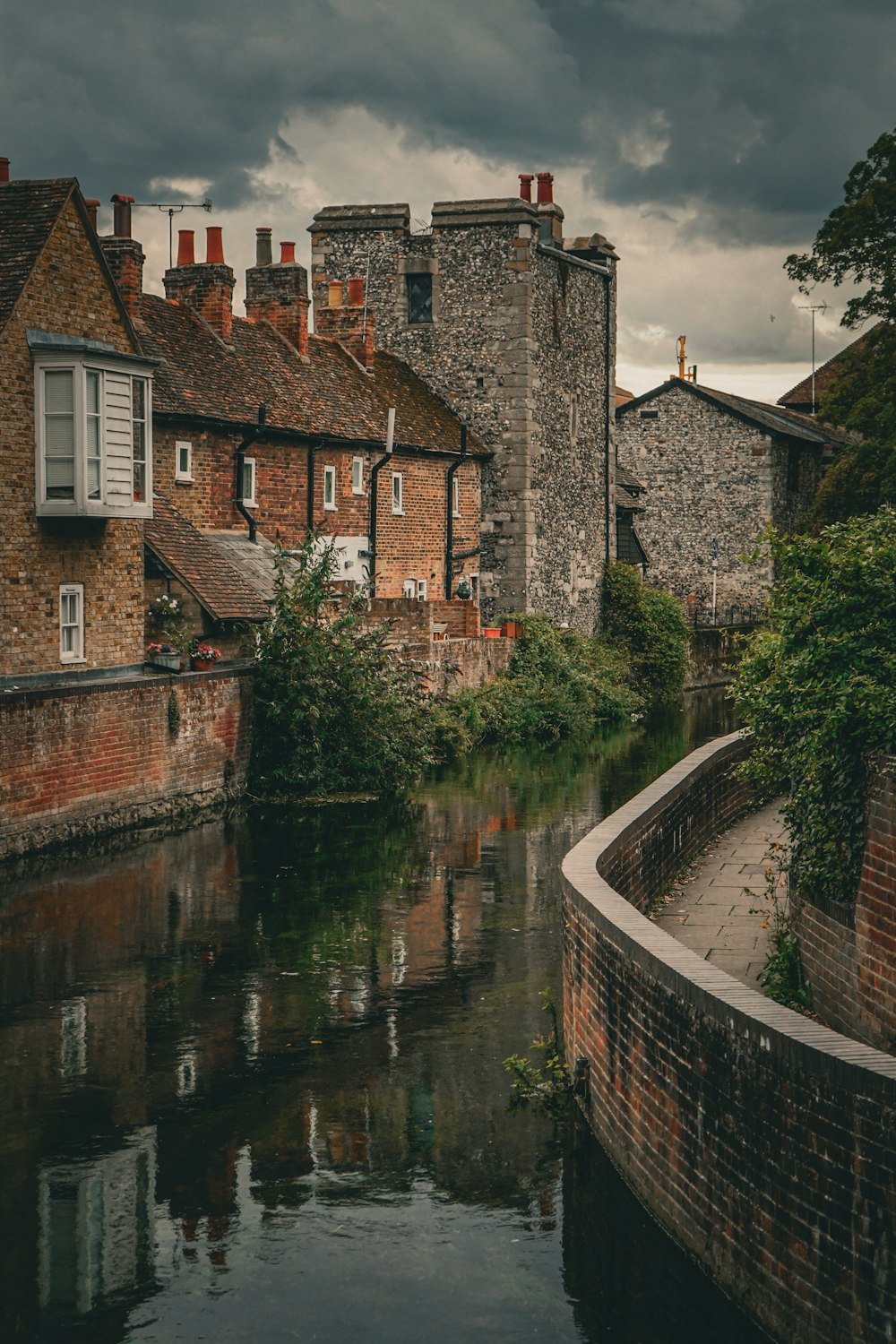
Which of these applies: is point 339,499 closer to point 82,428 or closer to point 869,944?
point 82,428

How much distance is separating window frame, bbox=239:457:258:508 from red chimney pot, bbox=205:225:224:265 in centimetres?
478

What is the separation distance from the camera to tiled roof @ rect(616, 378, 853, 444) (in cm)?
5931

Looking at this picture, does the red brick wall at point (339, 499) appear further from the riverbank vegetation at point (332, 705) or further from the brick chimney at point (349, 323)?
the brick chimney at point (349, 323)

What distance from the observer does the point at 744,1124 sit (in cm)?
763

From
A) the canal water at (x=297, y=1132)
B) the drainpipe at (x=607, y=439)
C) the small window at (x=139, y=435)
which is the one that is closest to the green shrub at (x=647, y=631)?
the drainpipe at (x=607, y=439)

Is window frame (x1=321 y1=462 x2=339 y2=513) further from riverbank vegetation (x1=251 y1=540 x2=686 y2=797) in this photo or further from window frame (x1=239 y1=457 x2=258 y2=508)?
riverbank vegetation (x1=251 y1=540 x2=686 y2=797)

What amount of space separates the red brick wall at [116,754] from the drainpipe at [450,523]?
634 inches

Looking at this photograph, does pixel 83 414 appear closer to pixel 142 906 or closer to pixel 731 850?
pixel 142 906

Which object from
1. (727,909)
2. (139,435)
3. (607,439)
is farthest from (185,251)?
(727,909)

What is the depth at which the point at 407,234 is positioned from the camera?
44.2 m

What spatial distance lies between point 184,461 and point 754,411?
109ft

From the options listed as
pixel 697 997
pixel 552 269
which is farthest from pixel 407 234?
pixel 697 997

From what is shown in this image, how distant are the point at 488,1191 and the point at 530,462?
3471 cm

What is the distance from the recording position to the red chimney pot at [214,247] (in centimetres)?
3506
